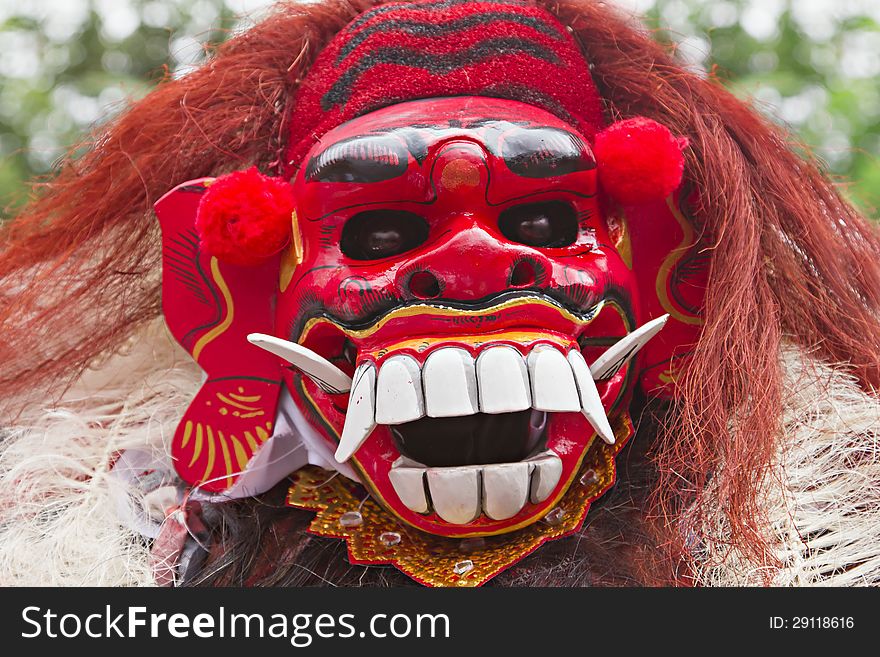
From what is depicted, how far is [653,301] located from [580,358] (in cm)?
27

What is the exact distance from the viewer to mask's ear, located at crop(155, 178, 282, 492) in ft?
4.94

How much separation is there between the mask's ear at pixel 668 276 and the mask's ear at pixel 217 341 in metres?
0.56

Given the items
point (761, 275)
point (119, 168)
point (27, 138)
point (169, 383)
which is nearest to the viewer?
point (761, 275)

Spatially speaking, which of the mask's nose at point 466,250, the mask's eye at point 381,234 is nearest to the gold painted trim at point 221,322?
the mask's eye at point 381,234

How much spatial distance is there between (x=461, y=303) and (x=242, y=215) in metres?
0.35

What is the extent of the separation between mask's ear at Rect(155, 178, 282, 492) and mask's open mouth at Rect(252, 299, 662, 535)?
180mm

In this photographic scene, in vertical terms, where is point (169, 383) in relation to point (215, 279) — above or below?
below

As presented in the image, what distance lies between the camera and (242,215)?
137cm

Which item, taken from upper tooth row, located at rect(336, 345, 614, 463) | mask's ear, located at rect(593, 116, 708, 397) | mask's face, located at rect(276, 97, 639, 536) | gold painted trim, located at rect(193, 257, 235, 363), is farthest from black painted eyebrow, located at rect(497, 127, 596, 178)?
gold painted trim, located at rect(193, 257, 235, 363)

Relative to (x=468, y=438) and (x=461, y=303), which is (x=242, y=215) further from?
(x=468, y=438)

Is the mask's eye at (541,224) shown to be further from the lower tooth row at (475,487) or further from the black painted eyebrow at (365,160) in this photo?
the lower tooth row at (475,487)

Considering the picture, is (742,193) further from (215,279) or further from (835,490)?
(215,279)

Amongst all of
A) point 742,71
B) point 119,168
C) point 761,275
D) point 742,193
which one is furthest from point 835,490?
point 742,71

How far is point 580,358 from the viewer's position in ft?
4.15
